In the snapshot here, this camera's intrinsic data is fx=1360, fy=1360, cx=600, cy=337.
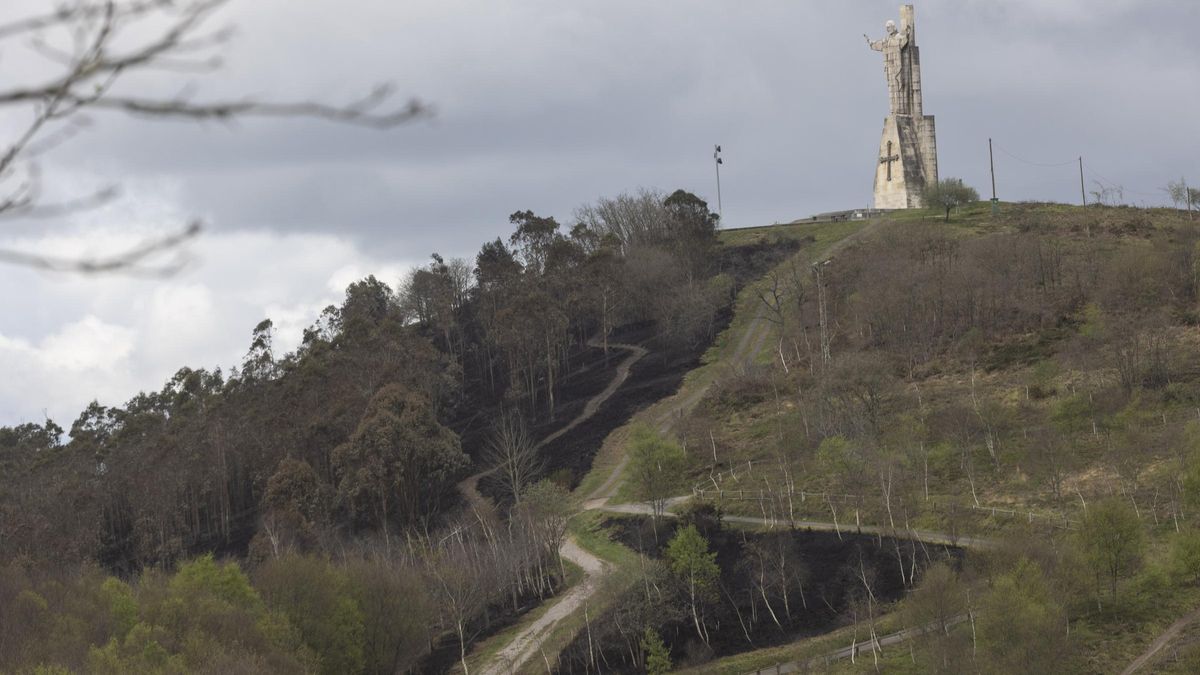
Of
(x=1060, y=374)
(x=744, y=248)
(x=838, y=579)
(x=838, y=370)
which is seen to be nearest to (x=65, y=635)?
(x=838, y=579)

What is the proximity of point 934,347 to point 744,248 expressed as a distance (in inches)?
1505

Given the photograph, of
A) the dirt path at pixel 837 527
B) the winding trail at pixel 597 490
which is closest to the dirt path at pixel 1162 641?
the dirt path at pixel 837 527

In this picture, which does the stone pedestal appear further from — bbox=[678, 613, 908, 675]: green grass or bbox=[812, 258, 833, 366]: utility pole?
bbox=[678, 613, 908, 675]: green grass

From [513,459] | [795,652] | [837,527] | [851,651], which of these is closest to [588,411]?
[513,459]

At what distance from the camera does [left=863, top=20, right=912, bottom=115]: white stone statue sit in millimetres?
108688

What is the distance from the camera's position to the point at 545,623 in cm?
4591

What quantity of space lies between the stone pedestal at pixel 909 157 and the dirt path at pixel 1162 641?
7303 cm

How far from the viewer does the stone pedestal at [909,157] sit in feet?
352

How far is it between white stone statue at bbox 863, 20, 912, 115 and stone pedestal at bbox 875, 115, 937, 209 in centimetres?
133

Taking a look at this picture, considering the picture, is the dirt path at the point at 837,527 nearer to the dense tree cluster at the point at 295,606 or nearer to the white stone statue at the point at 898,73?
the dense tree cluster at the point at 295,606

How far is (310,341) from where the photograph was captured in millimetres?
92688

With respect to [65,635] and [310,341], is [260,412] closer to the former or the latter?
[310,341]

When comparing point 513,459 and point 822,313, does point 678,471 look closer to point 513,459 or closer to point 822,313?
point 513,459

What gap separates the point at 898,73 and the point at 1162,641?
79311mm
